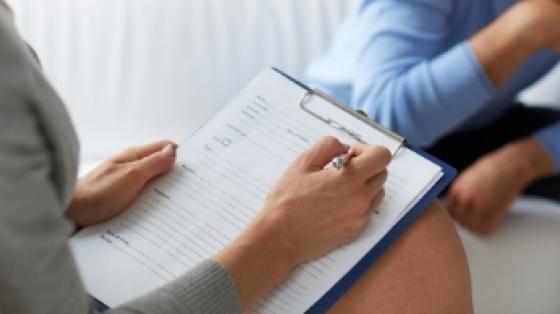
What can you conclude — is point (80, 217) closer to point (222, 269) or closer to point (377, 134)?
point (222, 269)

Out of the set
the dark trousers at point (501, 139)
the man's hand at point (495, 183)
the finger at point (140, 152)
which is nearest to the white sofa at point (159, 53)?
the dark trousers at point (501, 139)

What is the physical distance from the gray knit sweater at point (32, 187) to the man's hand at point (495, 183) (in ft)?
2.11

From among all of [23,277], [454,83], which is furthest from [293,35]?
[23,277]

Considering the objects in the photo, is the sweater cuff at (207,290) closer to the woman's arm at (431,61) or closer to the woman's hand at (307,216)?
the woman's hand at (307,216)

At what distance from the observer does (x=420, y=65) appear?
1.04 meters

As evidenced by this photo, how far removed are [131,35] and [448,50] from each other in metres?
0.50

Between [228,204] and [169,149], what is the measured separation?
83 mm

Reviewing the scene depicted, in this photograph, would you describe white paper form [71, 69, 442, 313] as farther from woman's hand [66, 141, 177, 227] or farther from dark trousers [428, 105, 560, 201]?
dark trousers [428, 105, 560, 201]

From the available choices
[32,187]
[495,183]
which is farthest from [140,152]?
[495,183]

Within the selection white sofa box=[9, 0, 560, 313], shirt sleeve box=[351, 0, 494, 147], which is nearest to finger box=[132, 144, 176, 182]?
shirt sleeve box=[351, 0, 494, 147]

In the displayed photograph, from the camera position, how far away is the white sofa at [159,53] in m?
1.25

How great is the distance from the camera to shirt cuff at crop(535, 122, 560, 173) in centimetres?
112

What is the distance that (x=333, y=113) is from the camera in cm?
82

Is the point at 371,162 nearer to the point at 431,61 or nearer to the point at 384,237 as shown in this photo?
the point at 384,237
